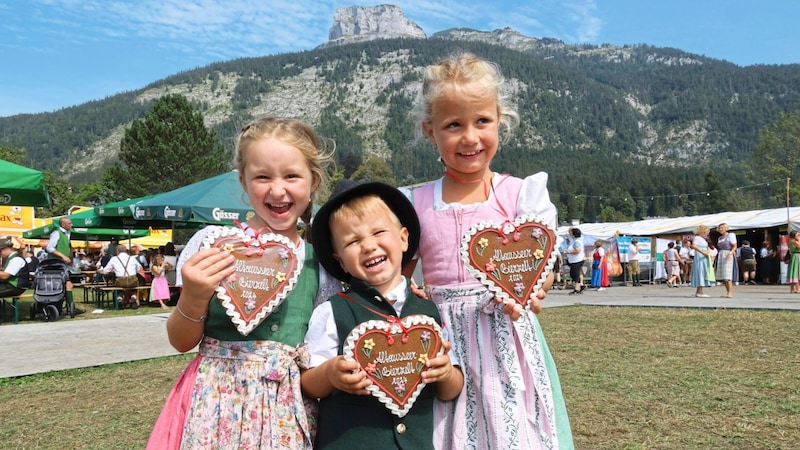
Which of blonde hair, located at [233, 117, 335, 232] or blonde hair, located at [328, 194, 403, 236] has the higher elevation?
blonde hair, located at [233, 117, 335, 232]

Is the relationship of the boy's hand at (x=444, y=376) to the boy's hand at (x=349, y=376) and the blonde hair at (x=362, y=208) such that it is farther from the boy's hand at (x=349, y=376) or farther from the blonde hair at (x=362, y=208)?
the blonde hair at (x=362, y=208)

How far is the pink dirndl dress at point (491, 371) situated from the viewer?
5.41ft

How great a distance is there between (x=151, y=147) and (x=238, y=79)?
140 meters

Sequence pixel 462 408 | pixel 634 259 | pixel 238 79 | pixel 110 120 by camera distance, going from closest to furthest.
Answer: pixel 462 408
pixel 634 259
pixel 110 120
pixel 238 79

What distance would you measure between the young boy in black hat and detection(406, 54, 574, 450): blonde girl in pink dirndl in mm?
84

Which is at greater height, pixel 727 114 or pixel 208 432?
pixel 727 114

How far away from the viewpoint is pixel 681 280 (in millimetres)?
21516

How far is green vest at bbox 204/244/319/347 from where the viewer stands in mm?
1617

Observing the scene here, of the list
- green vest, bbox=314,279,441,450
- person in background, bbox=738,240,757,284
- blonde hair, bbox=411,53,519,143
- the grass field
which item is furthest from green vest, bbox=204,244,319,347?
person in background, bbox=738,240,757,284

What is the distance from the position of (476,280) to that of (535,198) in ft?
1.09

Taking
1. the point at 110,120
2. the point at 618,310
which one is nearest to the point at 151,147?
the point at 618,310

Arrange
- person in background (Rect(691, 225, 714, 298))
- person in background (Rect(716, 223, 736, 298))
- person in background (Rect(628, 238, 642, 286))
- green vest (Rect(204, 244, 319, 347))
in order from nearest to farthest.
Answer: green vest (Rect(204, 244, 319, 347)) → person in background (Rect(716, 223, 736, 298)) → person in background (Rect(691, 225, 714, 298)) → person in background (Rect(628, 238, 642, 286))

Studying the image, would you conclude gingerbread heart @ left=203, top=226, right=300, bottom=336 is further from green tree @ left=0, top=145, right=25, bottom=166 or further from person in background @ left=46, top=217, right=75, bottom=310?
green tree @ left=0, top=145, right=25, bottom=166

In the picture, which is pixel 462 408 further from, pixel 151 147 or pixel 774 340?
pixel 151 147
